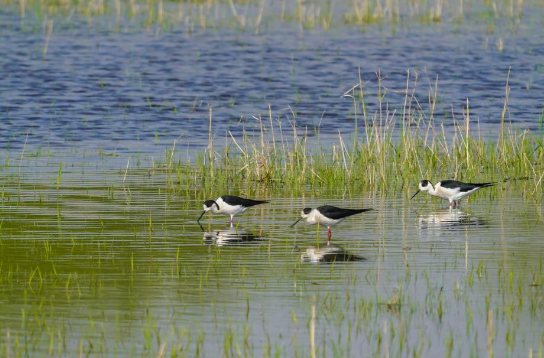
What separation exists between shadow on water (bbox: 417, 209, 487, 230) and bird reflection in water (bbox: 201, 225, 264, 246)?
6.69 feet

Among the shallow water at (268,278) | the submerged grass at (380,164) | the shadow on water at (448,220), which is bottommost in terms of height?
the shallow water at (268,278)

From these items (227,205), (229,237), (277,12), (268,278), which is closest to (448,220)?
(227,205)

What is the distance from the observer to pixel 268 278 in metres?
10.4

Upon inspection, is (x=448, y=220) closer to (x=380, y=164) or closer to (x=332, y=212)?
(x=332, y=212)

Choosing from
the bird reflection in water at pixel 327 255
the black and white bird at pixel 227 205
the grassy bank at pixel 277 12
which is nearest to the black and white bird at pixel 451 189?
the black and white bird at pixel 227 205

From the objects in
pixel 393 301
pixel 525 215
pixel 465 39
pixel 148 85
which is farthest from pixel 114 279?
pixel 465 39

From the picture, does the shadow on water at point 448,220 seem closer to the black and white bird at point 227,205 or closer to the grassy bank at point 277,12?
the black and white bird at point 227,205

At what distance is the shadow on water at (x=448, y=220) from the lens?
13297 millimetres

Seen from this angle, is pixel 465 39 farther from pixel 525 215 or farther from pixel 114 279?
pixel 114 279

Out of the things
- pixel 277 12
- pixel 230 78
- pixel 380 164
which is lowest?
pixel 380 164

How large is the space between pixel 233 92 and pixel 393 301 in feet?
66.1

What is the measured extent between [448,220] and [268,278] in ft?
13.4

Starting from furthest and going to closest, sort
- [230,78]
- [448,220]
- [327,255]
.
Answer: [230,78] < [448,220] < [327,255]

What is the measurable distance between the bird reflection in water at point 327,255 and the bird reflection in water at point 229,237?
81 cm
